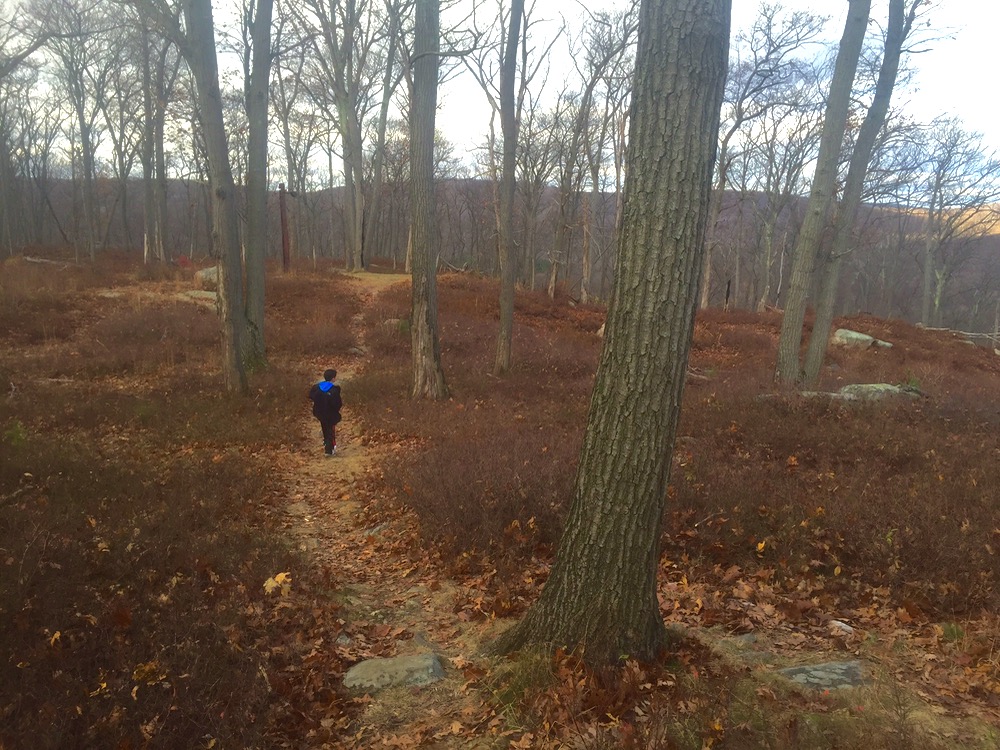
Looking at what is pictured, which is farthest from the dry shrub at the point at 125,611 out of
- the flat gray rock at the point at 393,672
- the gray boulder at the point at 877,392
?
the gray boulder at the point at 877,392

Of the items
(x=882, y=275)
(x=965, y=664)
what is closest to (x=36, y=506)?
(x=965, y=664)

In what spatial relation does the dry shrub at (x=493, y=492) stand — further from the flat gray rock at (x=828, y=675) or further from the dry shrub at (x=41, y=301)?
the dry shrub at (x=41, y=301)

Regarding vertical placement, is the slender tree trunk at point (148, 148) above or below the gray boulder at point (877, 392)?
above

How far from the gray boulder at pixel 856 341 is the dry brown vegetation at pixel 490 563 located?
1258cm

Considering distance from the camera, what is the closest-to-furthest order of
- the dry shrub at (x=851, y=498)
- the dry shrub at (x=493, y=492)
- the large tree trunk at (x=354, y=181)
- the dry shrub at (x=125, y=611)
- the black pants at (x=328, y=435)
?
the dry shrub at (x=125, y=611), the dry shrub at (x=851, y=498), the dry shrub at (x=493, y=492), the black pants at (x=328, y=435), the large tree trunk at (x=354, y=181)

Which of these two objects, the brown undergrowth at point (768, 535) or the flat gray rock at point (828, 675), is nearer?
the brown undergrowth at point (768, 535)

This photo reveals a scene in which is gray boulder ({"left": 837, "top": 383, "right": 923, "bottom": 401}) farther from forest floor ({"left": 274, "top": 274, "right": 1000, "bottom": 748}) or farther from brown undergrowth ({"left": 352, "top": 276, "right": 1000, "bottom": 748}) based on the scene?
forest floor ({"left": 274, "top": 274, "right": 1000, "bottom": 748})

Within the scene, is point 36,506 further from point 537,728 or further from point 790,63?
point 790,63

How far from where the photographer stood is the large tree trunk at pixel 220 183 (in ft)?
36.9

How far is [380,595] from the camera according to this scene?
5.72m

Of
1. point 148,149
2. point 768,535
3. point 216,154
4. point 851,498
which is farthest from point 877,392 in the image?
point 148,149

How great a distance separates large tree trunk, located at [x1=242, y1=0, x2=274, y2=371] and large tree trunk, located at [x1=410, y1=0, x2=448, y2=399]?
467 cm

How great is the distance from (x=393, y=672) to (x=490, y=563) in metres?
1.75

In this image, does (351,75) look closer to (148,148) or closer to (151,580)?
(148,148)
